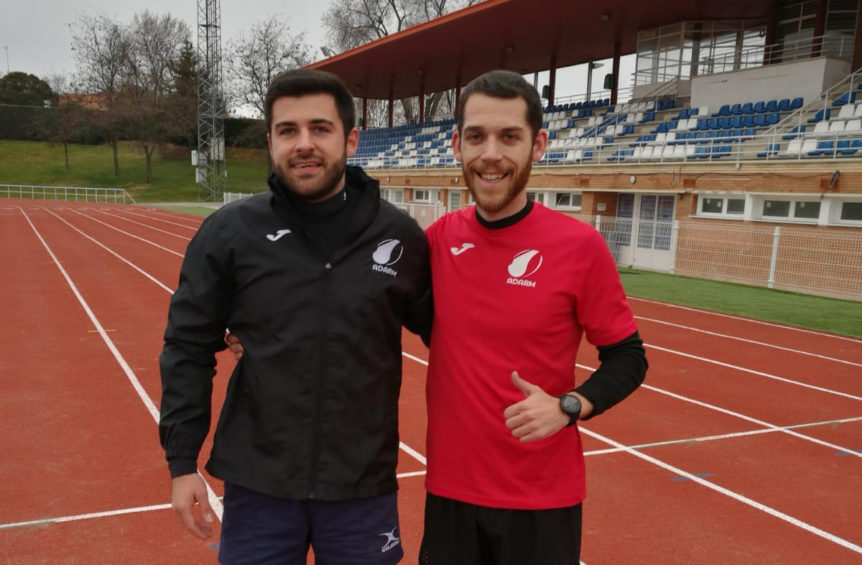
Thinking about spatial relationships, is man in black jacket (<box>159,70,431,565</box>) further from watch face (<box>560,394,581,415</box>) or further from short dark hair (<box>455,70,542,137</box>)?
watch face (<box>560,394,581,415</box>)

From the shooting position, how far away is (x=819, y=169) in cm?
1459

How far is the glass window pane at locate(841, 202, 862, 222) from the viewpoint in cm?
1426

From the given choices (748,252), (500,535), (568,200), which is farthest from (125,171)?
(500,535)

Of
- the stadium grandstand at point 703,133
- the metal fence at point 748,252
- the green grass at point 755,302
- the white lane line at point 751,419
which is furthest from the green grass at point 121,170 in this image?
the white lane line at point 751,419

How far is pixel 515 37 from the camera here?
87.9 ft

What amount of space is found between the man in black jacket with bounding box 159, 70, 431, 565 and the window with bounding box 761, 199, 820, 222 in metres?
16.0

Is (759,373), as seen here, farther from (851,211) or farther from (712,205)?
(712,205)

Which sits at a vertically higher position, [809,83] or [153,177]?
[809,83]

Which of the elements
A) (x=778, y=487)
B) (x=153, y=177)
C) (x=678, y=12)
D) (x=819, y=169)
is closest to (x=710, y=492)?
(x=778, y=487)

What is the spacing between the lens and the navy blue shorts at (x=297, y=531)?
2.00 meters

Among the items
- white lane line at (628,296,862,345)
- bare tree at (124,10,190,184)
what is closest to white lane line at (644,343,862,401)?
white lane line at (628,296,862,345)

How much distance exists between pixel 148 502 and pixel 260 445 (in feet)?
9.17

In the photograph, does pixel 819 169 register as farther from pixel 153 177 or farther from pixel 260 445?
pixel 153 177

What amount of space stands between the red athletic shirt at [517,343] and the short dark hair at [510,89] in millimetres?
346
